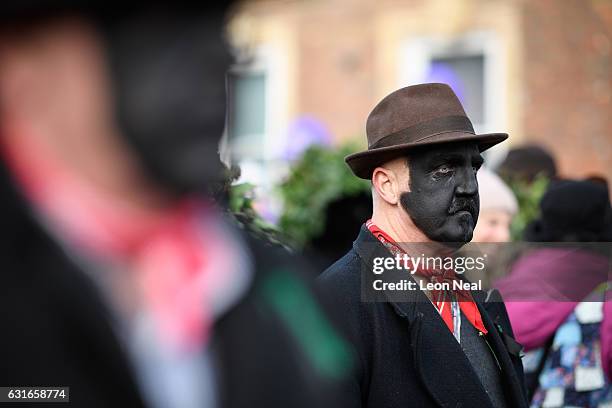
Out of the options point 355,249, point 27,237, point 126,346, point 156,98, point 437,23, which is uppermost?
point 437,23

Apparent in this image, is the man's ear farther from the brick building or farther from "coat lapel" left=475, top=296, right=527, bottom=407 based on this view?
the brick building

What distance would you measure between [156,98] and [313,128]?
20.0ft

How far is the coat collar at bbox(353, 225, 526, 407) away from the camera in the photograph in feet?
7.77

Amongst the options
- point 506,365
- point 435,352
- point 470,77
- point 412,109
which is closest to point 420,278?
point 435,352

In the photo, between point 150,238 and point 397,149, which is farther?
point 397,149

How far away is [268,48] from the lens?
1284 centimetres

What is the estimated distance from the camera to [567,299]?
350 cm

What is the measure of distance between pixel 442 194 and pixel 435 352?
0.44 m

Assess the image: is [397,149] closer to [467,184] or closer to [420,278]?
[467,184]

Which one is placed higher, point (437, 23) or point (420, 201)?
point (437, 23)

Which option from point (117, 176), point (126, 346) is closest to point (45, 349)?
point (126, 346)

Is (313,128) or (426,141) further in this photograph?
(313,128)

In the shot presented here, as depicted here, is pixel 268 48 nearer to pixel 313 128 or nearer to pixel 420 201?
pixel 313 128

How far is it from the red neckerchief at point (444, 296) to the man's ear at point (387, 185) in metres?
0.09
